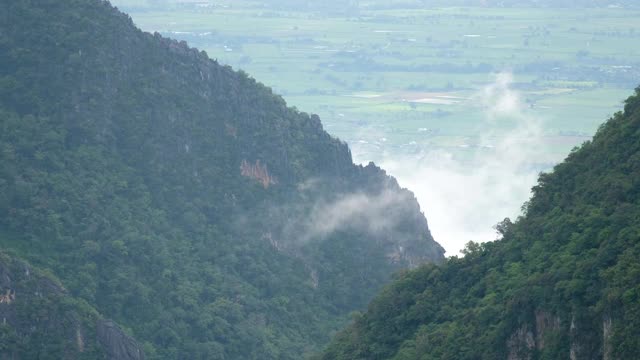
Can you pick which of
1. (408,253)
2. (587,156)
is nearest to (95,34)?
(408,253)

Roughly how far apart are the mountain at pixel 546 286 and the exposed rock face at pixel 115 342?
11.1 metres

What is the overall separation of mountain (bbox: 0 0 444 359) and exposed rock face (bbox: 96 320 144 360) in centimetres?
49

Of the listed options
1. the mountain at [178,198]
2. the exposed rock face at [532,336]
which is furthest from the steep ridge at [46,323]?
the exposed rock face at [532,336]

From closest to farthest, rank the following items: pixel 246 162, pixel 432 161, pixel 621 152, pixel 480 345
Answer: pixel 480 345 < pixel 621 152 < pixel 246 162 < pixel 432 161

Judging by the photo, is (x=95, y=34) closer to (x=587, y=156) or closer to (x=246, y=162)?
(x=246, y=162)

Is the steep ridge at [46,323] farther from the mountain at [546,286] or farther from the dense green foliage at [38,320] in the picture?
the mountain at [546,286]

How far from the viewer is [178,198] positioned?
108 metres

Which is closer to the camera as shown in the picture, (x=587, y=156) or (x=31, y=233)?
(x=587, y=156)

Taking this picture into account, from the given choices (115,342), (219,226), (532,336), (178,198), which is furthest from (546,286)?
(219,226)

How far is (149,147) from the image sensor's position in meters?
108

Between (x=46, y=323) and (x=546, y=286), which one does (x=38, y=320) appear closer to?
(x=46, y=323)

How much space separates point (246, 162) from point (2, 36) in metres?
18.2

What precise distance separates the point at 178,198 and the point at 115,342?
2079 cm

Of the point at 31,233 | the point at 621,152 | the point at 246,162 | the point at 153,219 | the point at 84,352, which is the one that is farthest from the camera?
the point at 246,162
